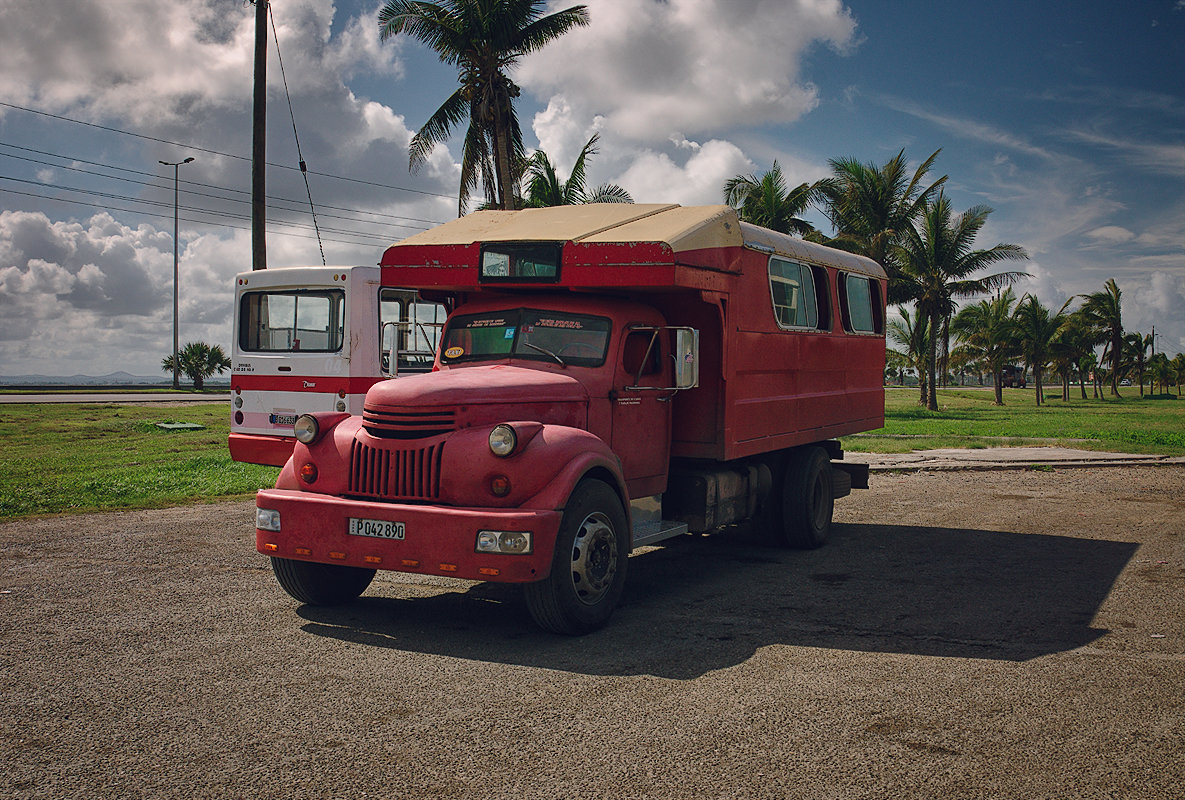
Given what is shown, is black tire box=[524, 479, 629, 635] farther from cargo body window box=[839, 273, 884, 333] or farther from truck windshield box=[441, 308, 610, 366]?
cargo body window box=[839, 273, 884, 333]

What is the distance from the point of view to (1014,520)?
1112 cm

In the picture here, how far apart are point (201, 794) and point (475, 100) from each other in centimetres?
1950

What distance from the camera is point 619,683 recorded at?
5.02 m

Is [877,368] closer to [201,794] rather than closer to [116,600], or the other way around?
[116,600]

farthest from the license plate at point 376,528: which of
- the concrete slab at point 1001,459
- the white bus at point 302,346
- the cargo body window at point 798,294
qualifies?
the concrete slab at point 1001,459

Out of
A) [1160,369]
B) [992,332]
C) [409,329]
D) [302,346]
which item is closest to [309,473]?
[409,329]

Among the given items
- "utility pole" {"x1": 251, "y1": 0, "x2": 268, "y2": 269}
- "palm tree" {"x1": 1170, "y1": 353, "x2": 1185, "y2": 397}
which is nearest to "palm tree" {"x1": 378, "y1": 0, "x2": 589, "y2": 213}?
"utility pole" {"x1": 251, "y1": 0, "x2": 268, "y2": 269}

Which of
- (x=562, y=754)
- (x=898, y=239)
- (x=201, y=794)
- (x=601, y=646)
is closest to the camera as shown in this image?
(x=201, y=794)

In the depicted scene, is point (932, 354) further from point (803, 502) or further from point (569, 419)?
point (569, 419)

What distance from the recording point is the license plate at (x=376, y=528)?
5750 mm

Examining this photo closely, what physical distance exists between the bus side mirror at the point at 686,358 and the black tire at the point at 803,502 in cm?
300

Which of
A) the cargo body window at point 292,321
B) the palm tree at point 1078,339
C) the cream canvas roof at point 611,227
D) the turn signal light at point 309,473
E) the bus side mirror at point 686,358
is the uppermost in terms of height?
the palm tree at point 1078,339

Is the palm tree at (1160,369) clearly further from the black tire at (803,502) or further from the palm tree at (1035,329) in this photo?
the black tire at (803,502)

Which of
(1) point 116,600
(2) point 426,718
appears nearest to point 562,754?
(2) point 426,718
